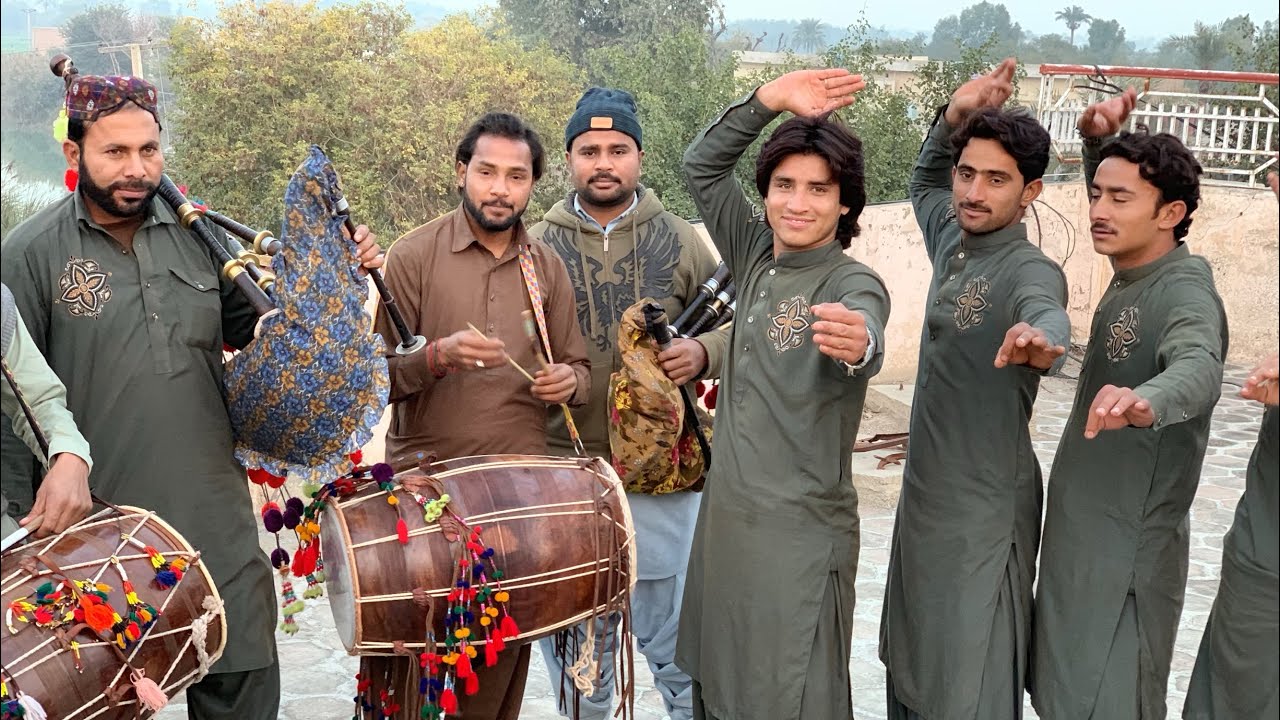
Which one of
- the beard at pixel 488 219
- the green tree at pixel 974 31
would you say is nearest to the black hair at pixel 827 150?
the beard at pixel 488 219

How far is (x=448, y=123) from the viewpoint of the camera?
919 cm

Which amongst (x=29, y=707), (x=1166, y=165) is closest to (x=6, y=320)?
(x=29, y=707)

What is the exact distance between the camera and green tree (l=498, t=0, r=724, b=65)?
10719 millimetres

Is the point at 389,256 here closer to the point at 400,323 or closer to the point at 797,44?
the point at 400,323

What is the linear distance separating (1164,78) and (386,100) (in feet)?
24.0

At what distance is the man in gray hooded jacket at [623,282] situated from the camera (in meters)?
3.76

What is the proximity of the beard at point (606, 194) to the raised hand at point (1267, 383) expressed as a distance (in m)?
1.90

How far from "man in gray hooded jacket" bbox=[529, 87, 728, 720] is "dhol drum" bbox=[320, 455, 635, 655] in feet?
1.89

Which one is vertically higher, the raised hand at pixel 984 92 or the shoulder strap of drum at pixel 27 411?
the raised hand at pixel 984 92

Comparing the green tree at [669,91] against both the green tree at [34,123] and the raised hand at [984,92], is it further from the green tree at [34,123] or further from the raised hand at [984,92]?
the raised hand at [984,92]

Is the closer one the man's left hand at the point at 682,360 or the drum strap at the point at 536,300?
the drum strap at the point at 536,300

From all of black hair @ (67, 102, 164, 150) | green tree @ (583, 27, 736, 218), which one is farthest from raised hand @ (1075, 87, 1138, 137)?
green tree @ (583, 27, 736, 218)

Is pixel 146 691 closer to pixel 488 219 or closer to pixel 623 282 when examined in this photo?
pixel 488 219

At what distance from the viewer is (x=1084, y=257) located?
461 inches
